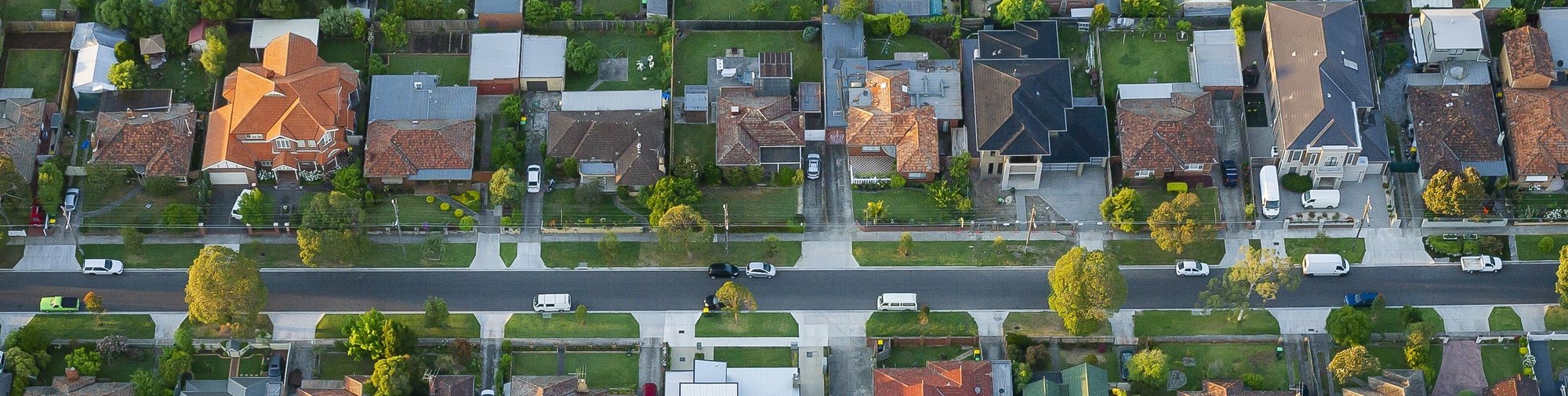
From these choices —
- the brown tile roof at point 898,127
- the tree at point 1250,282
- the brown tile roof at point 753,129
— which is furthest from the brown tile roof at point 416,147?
the tree at point 1250,282

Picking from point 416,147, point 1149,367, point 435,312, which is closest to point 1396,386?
point 1149,367

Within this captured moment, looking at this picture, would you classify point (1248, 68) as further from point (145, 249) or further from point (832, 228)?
point (145, 249)

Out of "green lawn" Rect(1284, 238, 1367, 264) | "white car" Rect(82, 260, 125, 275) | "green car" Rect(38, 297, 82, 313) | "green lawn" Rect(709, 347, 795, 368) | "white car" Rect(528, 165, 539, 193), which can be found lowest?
"green lawn" Rect(709, 347, 795, 368)

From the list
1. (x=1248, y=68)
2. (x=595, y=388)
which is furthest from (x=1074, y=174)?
(x=595, y=388)

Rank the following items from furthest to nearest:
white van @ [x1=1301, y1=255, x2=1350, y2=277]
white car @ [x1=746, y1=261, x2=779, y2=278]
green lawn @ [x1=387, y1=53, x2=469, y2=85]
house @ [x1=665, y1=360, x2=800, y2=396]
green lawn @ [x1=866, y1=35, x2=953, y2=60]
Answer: green lawn @ [x1=866, y1=35, x2=953, y2=60] → green lawn @ [x1=387, y1=53, x2=469, y2=85] → white car @ [x1=746, y1=261, x2=779, y2=278] → white van @ [x1=1301, y1=255, x2=1350, y2=277] → house @ [x1=665, y1=360, x2=800, y2=396]

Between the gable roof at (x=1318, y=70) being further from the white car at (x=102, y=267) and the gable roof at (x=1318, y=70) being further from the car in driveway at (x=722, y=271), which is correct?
the white car at (x=102, y=267)

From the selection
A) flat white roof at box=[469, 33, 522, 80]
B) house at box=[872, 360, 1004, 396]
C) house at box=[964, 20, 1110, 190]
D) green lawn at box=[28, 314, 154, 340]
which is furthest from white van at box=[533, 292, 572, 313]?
house at box=[964, 20, 1110, 190]

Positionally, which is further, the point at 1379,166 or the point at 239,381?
the point at 1379,166

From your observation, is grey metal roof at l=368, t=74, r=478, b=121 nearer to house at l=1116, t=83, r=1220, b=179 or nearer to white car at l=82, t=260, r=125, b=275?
white car at l=82, t=260, r=125, b=275
